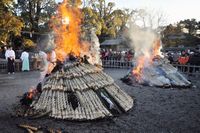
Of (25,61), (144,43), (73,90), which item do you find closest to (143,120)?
(73,90)

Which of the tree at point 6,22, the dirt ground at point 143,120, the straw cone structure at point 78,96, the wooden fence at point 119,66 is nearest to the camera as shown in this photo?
the dirt ground at point 143,120

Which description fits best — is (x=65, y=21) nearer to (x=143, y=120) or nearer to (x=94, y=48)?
(x=94, y=48)

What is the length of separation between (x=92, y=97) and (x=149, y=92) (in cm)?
526

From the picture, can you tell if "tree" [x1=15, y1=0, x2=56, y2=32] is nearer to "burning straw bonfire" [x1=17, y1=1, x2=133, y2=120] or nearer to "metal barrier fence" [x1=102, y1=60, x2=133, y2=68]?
"metal barrier fence" [x1=102, y1=60, x2=133, y2=68]

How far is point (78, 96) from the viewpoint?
8320 mm

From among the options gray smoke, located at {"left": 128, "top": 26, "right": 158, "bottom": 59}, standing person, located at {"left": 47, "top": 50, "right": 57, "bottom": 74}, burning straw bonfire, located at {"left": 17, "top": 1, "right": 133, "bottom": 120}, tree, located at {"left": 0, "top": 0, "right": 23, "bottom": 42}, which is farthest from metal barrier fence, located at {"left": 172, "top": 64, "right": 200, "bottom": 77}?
tree, located at {"left": 0, "top": 0, "right": 23, "bottom": 42}

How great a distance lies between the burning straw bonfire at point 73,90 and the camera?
8.20m

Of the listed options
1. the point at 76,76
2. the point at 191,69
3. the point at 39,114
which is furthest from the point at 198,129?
the point at 191,69

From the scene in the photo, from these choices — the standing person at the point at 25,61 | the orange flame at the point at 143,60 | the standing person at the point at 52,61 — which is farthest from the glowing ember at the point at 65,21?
the standing person at the point at 25,61

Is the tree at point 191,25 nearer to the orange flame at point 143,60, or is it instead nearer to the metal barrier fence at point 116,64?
the metal barrier fence at point 116,64

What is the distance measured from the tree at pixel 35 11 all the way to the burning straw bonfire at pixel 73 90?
31.9 metres

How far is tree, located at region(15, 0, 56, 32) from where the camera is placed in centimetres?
4056

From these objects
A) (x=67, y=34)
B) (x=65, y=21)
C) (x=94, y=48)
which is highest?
(x=65, y=21)

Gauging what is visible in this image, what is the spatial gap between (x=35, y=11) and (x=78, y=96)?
35.2 metres
